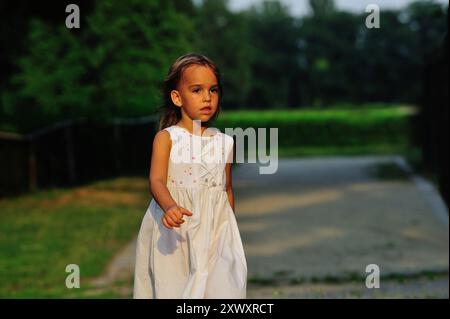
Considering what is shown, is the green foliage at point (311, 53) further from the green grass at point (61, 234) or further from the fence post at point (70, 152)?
the green grass at point (61, 234)

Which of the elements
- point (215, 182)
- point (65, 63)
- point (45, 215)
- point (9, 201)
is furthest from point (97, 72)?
point (215, 182)

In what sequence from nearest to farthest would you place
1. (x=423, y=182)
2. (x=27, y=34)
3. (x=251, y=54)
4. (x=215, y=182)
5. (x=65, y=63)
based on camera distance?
(x=215, y=182) → (x=423, y=182) → (x=27, y=34) → (x=65, y=63) → (x=251, y=54)

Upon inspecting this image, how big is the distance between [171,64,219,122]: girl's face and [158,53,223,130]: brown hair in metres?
0.02

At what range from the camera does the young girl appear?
13.3ft

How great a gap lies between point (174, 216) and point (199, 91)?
23.4 inches

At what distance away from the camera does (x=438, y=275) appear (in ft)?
29.1

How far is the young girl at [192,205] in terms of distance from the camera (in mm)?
4055

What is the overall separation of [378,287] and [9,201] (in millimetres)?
8926

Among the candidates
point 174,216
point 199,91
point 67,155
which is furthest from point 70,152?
point 174,216

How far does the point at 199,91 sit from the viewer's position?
406 cm

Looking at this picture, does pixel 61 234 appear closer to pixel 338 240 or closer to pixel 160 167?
pixel 338 240

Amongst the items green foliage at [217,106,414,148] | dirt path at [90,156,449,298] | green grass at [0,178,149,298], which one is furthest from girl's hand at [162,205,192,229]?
green foliage at [217,106,414,148]

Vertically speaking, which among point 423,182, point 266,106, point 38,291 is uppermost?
point 266,106

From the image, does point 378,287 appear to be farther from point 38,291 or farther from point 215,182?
point 215,182
